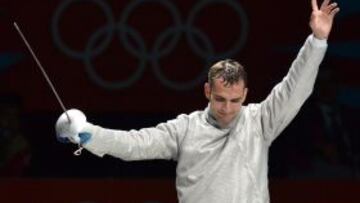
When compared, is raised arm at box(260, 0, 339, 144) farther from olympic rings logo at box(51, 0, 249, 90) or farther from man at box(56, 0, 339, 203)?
olympic rings logo at box(51, 0, 249, 90)

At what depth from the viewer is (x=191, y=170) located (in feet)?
11.8

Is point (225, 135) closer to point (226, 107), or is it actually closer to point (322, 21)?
point (226, 107)

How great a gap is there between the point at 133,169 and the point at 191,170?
9.44 feet

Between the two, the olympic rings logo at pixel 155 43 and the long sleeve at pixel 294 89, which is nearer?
the long sleeve at pixel 294 89

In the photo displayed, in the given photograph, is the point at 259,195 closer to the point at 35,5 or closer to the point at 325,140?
the point at 325,140

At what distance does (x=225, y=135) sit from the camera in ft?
11.9

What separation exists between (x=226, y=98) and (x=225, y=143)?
218 millimetres

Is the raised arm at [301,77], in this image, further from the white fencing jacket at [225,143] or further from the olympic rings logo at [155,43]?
the olympic rings logo at [155,43]

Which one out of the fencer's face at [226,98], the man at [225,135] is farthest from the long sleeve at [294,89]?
the fencer's face at [226,98]

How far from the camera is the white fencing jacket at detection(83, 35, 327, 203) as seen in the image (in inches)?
136

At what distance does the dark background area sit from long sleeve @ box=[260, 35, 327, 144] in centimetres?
286

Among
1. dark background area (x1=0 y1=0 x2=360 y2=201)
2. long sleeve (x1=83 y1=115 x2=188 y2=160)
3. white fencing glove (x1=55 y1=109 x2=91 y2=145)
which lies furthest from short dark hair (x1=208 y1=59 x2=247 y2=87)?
dark background area (x1=0 y1=0 x2=360 y2=201)

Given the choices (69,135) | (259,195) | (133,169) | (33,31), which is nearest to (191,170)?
(259,195)

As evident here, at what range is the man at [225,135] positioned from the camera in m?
3.44
